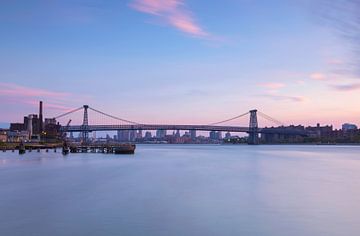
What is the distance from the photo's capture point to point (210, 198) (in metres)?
22.9

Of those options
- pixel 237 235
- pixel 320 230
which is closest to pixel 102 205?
pixel 237 235

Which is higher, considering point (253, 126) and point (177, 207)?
point (253, 126)

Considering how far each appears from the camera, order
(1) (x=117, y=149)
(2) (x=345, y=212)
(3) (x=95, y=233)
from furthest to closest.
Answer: (1) (x=117, y=149) → (2) (x=345, y=212) → (3) (x=95, y=233)

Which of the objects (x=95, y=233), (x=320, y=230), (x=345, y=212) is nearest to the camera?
(x=95, y=233)

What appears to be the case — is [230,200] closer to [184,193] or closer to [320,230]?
[184,193]

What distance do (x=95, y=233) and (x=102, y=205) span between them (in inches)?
232

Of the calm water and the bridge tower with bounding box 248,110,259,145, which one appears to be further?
the bridge tower with bounding box 248,110,259,145

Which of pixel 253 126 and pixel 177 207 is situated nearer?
pixel 177 207

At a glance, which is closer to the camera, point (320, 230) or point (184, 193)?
point (320, 230)

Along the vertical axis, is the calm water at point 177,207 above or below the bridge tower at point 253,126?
below

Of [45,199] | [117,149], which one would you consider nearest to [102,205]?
[45,199]

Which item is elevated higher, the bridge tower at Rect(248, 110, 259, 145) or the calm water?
the bridge tower at Rect(248, 110, 259, 145)

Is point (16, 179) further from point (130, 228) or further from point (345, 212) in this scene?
point (345, 212)

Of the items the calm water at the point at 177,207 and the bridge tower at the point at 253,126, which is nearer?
the calm water at the point at 177,207
